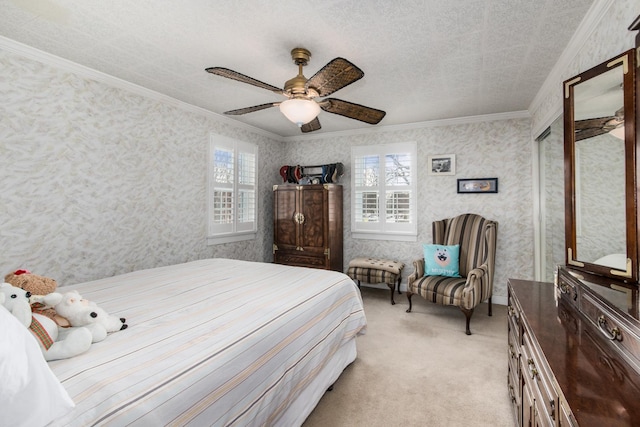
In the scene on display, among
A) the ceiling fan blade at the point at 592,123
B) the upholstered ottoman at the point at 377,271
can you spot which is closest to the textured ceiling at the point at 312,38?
the ceiling fan blade at the point at 592,123

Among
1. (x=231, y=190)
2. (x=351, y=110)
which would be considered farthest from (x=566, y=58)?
(x=231, y=190)

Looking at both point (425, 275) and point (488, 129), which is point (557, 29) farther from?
point (425, 275)

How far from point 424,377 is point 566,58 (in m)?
2.72

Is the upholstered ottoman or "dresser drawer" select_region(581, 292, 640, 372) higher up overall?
"dresser drawer" select_region(581, 292, 640, 372)

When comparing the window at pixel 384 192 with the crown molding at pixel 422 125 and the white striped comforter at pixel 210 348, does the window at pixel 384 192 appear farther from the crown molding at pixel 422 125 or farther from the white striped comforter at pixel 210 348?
the white striped comforter at pixel 210 348

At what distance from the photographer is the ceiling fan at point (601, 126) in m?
1.43

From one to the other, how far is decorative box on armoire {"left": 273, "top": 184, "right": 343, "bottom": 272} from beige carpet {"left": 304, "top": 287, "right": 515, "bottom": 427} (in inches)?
53.8

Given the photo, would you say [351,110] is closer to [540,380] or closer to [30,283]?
[540,380]

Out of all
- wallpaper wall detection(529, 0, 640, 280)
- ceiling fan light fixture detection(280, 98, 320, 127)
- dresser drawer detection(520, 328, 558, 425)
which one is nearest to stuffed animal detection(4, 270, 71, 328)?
ceiling fan light fixture detection(280, 98, 320, 127)

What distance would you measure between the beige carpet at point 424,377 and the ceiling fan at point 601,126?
174 cm

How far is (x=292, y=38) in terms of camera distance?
218 centimetres

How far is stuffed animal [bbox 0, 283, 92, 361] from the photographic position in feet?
3.36

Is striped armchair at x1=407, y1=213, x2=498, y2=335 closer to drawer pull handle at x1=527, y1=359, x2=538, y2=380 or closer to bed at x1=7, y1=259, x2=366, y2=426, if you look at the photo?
bed at x1=7, y1=259, x2=366, y2=426

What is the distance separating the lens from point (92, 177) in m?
2.79
